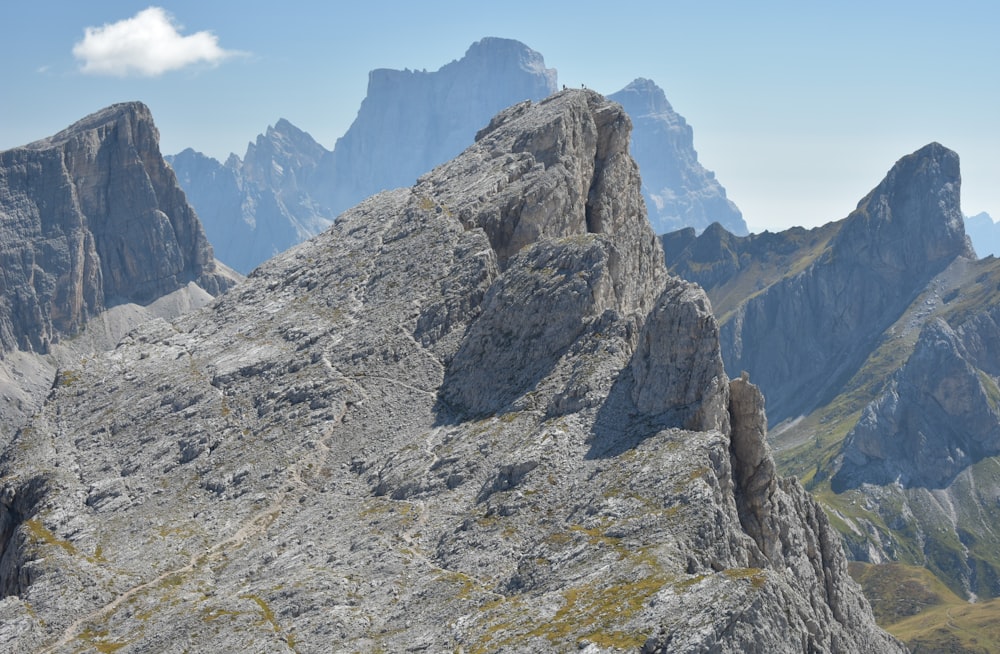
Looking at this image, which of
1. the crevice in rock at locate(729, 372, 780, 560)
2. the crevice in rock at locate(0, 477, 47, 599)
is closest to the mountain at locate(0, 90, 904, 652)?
the crevice in rock at locate(729, 372, 780, 560)

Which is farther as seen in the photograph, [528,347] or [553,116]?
[553,116]

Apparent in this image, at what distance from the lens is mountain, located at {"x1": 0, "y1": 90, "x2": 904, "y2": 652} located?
92.8 metres

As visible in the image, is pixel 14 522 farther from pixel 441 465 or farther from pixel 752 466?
pixel 752 466

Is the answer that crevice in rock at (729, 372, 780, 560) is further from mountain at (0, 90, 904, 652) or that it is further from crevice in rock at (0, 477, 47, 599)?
crevice in rock at (0, 477, 47, 599)

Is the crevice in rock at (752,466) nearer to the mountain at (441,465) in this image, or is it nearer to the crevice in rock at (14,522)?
the mountain at (441,465)

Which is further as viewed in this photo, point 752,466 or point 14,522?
point 14,522

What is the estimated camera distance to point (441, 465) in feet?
385

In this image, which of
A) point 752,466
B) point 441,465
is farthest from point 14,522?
point 752,466

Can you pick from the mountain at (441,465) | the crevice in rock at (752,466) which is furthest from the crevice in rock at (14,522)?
the crevice in rock at (752,466)

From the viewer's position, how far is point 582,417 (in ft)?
376

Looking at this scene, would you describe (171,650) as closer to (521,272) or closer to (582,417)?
(582,417)

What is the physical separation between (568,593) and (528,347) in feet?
144

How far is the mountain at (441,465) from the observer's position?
A: 92812mm

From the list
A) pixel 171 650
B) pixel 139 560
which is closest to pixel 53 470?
pixel 139 560
